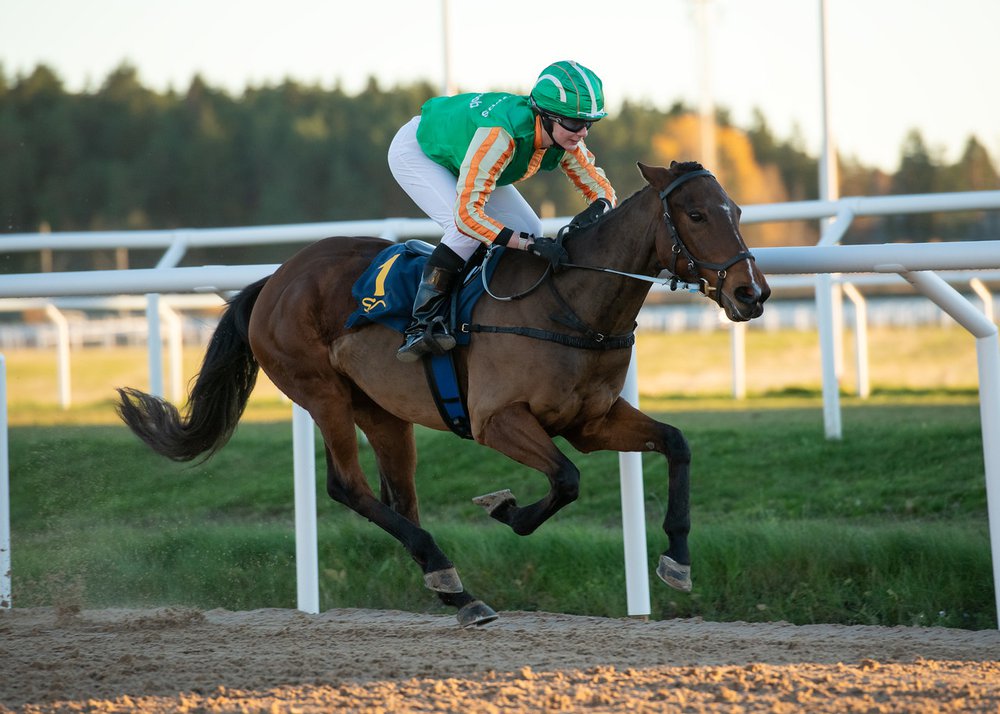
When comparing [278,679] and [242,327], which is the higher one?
[242,327]

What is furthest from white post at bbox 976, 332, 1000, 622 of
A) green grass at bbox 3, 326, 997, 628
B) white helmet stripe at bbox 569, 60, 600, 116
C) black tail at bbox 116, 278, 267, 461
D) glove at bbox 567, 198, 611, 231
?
black tail at bbox 116, 278, 267, 461

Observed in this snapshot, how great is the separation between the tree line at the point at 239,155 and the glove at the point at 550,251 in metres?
35.9

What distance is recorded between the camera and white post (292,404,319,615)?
16.7ft

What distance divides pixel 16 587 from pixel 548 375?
3045 mm

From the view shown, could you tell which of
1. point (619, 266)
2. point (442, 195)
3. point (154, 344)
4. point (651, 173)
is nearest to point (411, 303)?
point (442, 195)

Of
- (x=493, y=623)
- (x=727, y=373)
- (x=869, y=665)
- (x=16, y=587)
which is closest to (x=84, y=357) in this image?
(x=727, y=373)

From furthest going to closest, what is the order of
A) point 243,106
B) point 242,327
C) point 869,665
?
point 243,106
point 242,327
point 869,665

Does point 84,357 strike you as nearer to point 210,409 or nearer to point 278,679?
point 210,409

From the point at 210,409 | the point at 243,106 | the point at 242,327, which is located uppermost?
the point at 243,106

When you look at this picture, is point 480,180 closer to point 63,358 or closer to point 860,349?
point 860,349

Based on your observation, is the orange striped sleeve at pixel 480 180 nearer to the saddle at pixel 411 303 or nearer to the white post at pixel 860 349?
the saddle at pixel 411 303

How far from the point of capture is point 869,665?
360cm

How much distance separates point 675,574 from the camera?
4098 mm

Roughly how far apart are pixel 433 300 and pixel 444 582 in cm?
104
